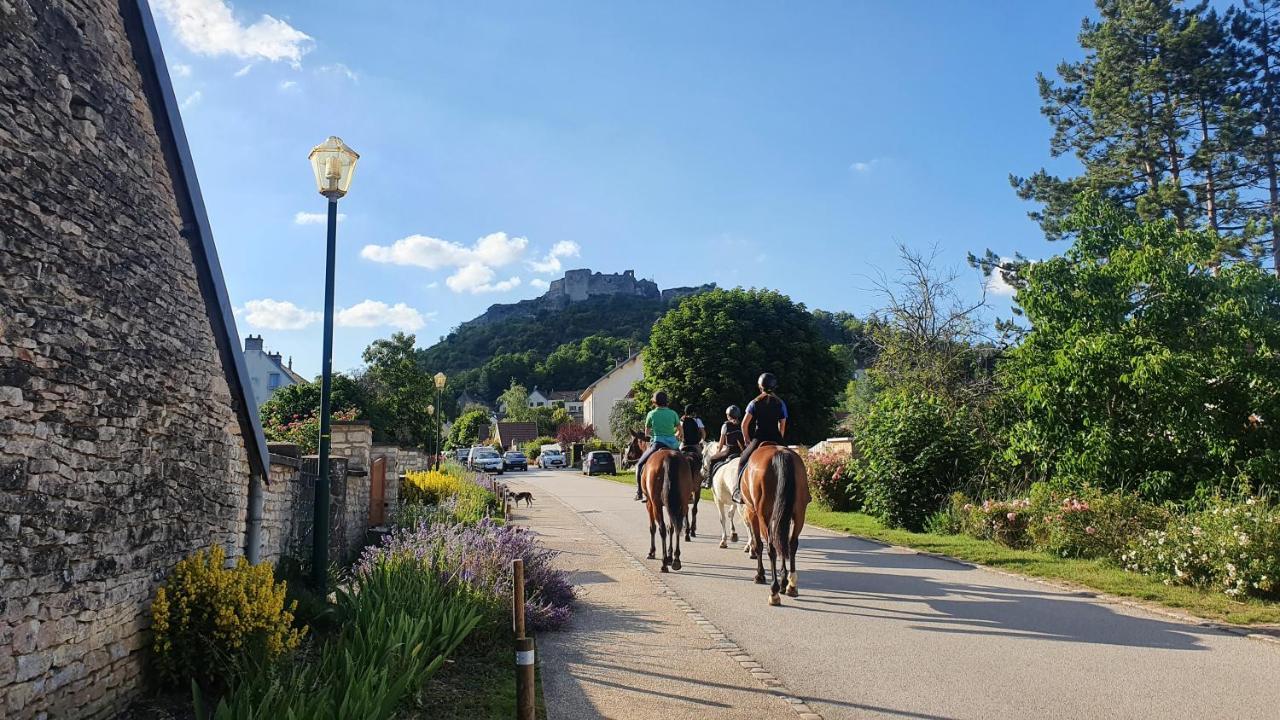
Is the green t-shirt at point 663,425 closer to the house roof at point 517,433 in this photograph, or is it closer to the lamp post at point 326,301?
the lamp post at point 326,301

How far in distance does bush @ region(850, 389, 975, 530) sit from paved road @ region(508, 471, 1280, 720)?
210 inches

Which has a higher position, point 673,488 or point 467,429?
point 467,429

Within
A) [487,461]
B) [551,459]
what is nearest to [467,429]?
[551,459]

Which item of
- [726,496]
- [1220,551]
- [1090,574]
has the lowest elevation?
[1090,574]

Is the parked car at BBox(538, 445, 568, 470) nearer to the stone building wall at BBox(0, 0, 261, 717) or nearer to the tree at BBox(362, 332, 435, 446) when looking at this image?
the tree at BBox(362, 332, 435, 446)

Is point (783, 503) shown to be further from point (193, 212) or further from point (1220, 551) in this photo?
point (193, 212)

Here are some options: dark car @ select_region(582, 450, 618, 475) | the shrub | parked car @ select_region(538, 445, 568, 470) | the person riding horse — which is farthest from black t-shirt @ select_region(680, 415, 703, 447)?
parked car @ select_region(538, 445, 568, 470)

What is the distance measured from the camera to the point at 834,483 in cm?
2070

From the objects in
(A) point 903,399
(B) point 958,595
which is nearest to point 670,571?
(B) point 958,595

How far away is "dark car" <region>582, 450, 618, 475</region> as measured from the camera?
47594mm

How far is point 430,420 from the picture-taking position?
3800cm

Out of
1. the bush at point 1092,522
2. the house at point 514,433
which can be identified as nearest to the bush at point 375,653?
the bush at point 1092,522

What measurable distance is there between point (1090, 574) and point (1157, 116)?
22.2 metres

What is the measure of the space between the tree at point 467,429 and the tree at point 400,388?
132ft
